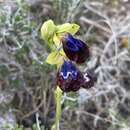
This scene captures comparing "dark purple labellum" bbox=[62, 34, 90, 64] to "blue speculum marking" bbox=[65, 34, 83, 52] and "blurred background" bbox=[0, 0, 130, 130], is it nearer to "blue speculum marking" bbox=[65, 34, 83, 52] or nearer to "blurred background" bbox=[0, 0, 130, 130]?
"blue speculum marking" bbox=[65, 34, 83, 52]

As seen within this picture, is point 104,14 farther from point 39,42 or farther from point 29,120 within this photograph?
point 29,120

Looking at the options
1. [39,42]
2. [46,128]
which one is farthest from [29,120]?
[39,42]

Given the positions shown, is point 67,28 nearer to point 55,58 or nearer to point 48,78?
point 55,58

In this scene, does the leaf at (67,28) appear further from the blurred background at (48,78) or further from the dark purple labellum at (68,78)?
the blurred background at (48,78)

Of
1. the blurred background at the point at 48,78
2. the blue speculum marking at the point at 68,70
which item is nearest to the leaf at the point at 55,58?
the blue speculum marking at the point at 68,70

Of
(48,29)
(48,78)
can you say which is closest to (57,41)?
(48,29)

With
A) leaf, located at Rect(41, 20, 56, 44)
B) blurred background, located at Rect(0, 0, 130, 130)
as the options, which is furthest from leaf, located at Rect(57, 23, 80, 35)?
blurred background, located at Rect(0, 0, 130, 130)
